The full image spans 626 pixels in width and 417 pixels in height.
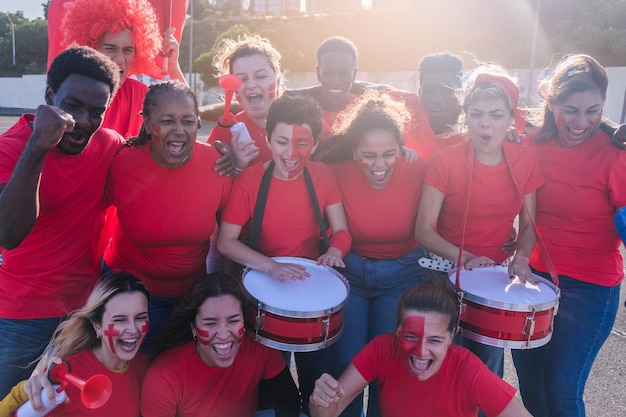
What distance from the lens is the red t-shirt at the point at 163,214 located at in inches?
115

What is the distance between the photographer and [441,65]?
4266 mm

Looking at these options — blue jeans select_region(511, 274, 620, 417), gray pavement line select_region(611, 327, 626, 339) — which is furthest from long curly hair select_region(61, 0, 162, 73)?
gray pavement line select_region(611, 327, 626, 339)

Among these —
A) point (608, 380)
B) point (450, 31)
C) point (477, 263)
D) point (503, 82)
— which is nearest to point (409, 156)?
point (503, 82)

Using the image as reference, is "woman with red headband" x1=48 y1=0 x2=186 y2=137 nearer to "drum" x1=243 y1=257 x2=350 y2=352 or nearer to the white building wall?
"drum" x1=243 y1=257 x2=350 y2=352

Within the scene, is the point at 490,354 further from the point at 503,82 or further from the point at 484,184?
the point at 503,82

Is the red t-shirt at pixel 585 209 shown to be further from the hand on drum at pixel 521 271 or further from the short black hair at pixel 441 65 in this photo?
the short black hair at pixel 441 65

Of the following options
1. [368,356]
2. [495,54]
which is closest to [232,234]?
[368,356]

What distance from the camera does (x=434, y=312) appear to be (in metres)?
2.61

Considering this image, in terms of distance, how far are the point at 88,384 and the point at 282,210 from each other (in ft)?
4.30

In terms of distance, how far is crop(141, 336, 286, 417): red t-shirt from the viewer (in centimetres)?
264

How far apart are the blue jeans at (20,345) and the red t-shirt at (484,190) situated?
218cm

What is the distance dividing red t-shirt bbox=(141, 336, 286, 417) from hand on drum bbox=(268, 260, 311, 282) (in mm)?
377

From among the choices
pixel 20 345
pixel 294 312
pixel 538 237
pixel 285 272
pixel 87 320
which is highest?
pixel 538 237

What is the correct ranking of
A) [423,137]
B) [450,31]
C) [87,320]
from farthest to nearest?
1. [450,31]
2. [423,137]
3. [87,320]
